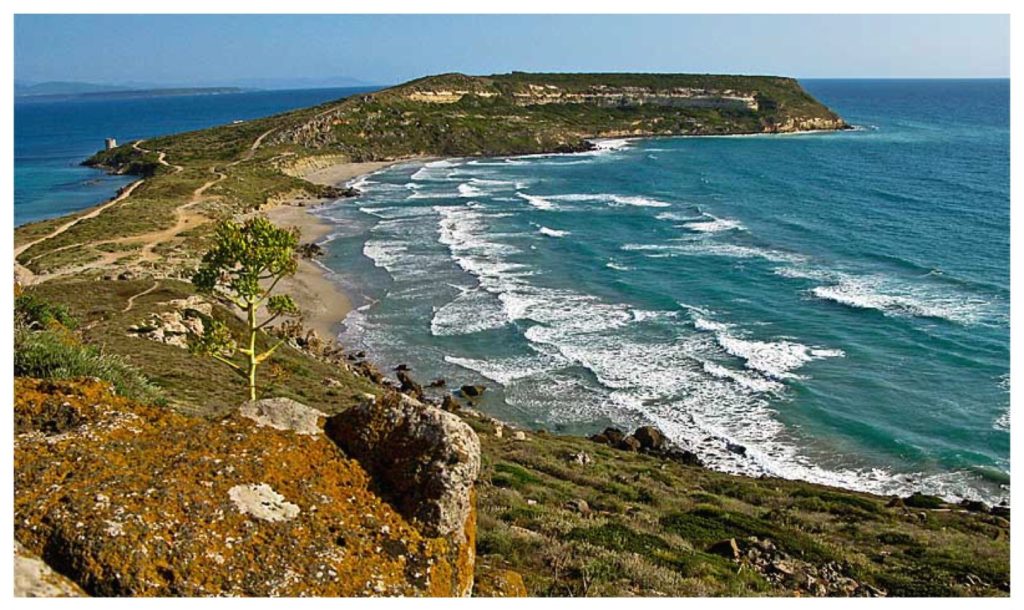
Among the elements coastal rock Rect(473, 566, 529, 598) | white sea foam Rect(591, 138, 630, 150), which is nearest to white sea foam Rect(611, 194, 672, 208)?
white sea foam Rect(591, 138, 630, 150)

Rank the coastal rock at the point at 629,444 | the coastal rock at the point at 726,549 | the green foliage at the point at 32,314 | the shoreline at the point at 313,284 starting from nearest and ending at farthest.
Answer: the coastal rock at the point at 726,549, the green foliage at the point at 32,314, the coastal rock at the point at 629,444, the shoreline at the point at 313,284

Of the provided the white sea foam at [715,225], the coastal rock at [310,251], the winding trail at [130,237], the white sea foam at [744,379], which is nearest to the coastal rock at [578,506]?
the white sea foam at [744,379]

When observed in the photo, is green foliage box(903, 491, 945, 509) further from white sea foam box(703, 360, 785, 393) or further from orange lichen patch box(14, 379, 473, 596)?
orange lichen patch box(14, 379, 473, 596)

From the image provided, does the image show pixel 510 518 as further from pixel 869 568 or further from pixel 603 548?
pixel 869 568

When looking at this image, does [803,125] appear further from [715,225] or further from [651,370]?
[651,370]

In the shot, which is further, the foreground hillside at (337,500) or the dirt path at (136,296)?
the dirt path at (136,296)

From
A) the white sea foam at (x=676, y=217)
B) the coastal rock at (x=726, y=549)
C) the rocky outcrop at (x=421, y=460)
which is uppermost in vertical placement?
the rocky outcrop at (x=421, y=460)

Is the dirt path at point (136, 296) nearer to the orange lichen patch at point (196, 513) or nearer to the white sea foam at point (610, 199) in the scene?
the orange lichen patch at point (196, 513)
